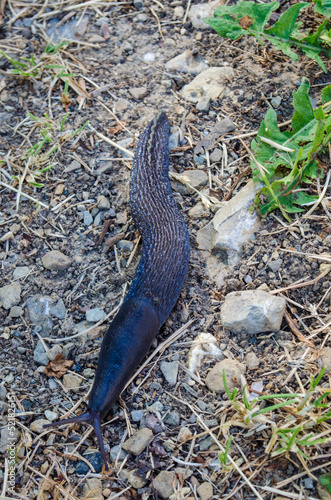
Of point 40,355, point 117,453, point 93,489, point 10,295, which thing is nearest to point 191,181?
point 10,295

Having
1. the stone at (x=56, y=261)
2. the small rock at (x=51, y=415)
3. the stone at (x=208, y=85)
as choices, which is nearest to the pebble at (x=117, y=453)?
the small rock at (x=51, y=415)

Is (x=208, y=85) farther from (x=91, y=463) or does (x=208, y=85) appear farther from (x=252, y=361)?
(x=91, y=463)

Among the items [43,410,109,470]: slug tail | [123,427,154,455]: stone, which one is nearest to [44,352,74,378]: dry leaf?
[43,410,109,470]: slug tail

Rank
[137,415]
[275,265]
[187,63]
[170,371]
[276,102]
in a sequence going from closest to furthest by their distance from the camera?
[137,415], [170,371], [275,265], [276,102], [187,63]

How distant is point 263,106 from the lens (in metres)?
4.02

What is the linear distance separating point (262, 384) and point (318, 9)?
3.00 meters

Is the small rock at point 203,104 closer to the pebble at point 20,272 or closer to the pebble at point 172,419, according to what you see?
the pebble at point 20,272

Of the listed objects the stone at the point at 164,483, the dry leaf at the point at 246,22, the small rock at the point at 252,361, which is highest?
the dry leaf at the point at 246,22

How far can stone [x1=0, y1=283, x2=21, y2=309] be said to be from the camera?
3.46m

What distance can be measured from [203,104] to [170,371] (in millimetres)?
2527

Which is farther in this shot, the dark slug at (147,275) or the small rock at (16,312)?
the small rock at (16,312)

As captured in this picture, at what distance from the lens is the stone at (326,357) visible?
2756 millimetres

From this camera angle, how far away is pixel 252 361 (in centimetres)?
294

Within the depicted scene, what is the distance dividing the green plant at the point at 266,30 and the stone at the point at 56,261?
7.97 feet
